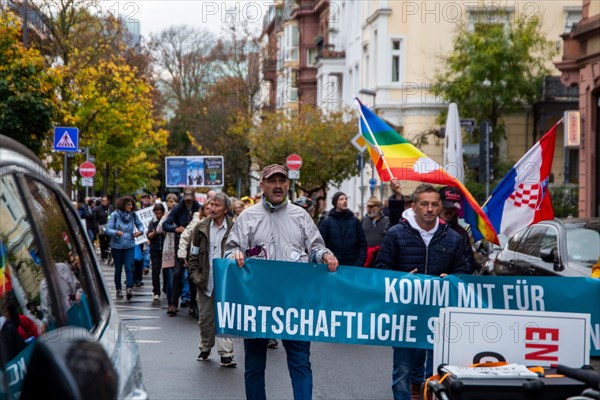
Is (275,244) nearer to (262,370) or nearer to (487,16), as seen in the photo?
(262,370)

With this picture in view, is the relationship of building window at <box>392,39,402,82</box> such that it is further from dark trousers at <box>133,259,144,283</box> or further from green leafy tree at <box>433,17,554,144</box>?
dark trousers at <box>133,259,144,283</box>

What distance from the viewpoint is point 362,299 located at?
8.13m

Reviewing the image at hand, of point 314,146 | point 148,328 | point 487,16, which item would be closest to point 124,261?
point 148,328

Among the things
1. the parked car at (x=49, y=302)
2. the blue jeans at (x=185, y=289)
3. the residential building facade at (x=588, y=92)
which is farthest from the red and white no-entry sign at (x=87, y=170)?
the parked car at (x=49, y=302)

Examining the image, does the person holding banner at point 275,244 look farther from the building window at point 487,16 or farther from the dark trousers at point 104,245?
the building window at point 487,16

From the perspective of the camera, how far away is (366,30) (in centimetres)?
5284

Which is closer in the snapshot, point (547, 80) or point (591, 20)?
point (591, 20)

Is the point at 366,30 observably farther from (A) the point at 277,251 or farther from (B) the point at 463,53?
(A) the point at 277,251

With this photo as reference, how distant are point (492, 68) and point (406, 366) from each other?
35.6 m

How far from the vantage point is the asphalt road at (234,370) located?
9.95 metres

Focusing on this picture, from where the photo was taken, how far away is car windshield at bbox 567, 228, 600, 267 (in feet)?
42.3

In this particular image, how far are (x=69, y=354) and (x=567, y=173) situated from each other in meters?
40.2

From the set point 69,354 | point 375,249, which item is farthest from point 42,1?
point 69,354

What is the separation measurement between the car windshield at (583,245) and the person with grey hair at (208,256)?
3.93m
